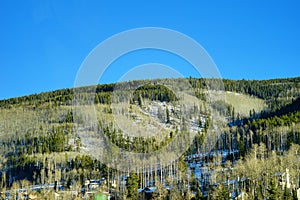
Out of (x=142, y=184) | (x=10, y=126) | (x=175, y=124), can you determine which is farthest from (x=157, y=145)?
(x=10, y=126)

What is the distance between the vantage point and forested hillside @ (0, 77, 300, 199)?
6600 cm

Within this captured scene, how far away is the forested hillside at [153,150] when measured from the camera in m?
66.0

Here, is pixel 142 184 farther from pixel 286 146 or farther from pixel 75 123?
pixel 75 123

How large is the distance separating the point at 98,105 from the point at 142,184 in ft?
336

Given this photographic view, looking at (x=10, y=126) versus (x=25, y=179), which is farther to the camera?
(x=10, y=126)

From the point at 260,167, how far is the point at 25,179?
67.8m

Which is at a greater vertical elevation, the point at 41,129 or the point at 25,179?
the point at 41,129

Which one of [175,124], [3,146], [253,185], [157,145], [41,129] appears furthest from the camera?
[175,124]

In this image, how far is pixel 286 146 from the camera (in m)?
96.6

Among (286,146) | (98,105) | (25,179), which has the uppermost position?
(98,105)

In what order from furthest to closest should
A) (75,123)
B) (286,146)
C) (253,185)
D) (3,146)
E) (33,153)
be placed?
1. (75,123)
2. (3,146)
3. (33,153)
4. (286,146)
5. (253,185)

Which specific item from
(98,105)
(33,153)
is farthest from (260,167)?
(98,105)

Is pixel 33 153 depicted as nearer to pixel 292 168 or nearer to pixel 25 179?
pixel 25 179

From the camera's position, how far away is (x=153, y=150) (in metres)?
107
